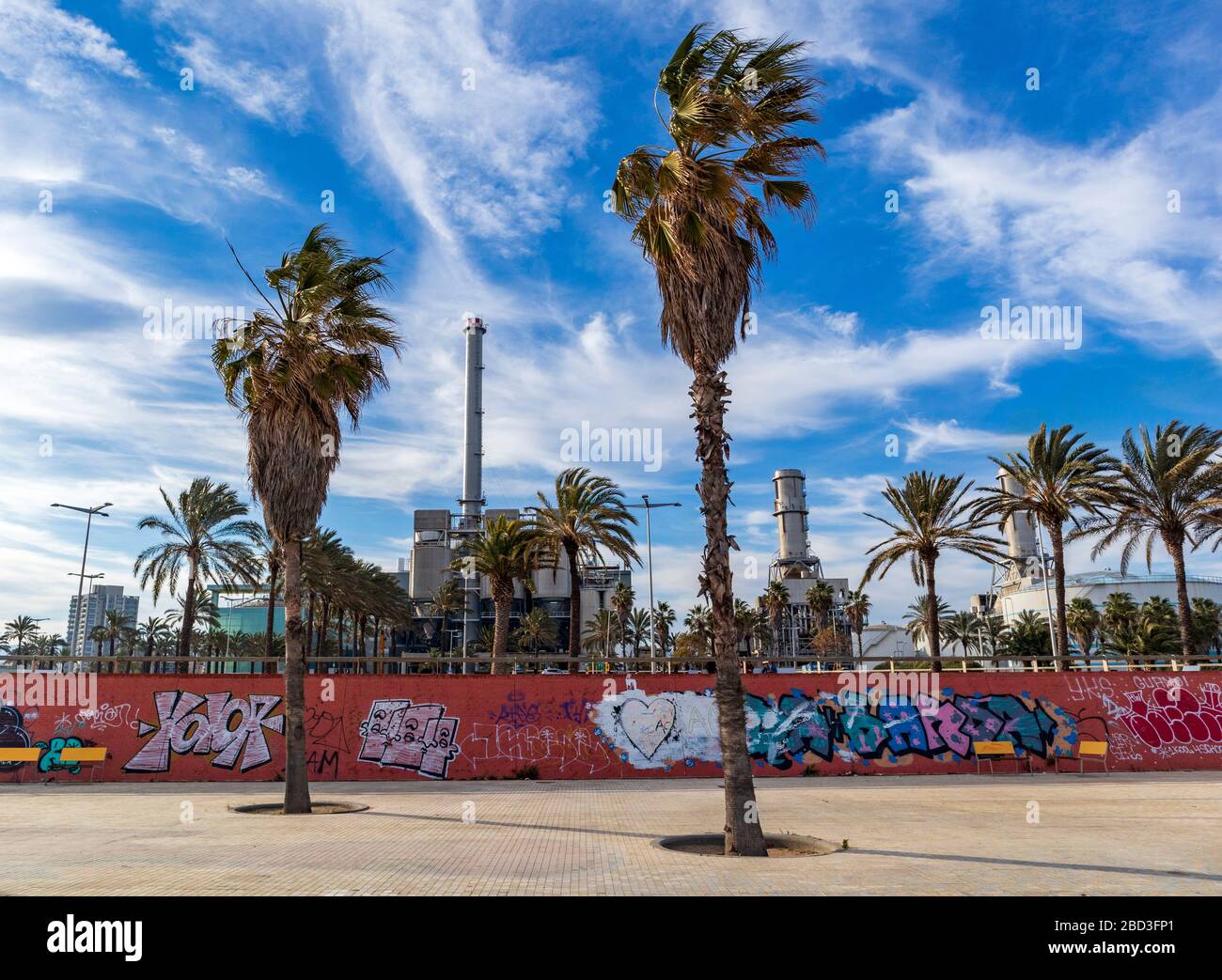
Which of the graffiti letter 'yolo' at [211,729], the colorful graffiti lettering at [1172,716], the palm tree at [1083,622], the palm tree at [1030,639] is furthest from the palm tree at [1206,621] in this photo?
the graffiti letter 'yolo' at [211,729]

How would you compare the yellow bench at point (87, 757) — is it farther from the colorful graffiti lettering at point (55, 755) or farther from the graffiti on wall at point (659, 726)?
the graffiti on wall at point (659, 726)

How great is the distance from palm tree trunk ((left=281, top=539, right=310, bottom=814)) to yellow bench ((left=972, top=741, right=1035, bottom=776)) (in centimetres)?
1738

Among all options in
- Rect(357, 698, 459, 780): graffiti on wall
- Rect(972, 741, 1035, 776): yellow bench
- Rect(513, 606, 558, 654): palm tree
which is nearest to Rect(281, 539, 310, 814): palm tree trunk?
Rect(357, 698, 459, 780): graffiti on wall

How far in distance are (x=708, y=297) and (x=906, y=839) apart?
829 cm

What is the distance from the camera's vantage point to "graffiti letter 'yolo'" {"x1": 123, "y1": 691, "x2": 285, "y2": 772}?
2056cm

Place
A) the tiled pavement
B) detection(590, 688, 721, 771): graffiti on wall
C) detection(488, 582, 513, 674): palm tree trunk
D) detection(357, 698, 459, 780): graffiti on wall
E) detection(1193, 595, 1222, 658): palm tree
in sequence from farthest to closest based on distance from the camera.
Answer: detection(1193, 595, 1222, 658): palm tree, detection(488, 582, 513, 674): palm tree trunk, detection(590, 688, 721, 771): graffiti on wall, detection(357, 698, 459, 780): graffiti on wall, the tiled pavement

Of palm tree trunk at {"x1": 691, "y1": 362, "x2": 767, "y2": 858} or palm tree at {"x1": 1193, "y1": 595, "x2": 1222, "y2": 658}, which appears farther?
palm tree at {"x1": 1193, "y1": 595, "x2": 1222, "y2": 658}

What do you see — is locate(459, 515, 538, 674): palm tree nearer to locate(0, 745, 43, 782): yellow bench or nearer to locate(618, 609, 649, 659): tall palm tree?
locate(0, 745, 43, 782): yellow bench

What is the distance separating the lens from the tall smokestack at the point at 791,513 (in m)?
98.8

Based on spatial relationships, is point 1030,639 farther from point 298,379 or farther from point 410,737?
point 298,379

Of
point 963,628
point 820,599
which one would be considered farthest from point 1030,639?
point 963,628
